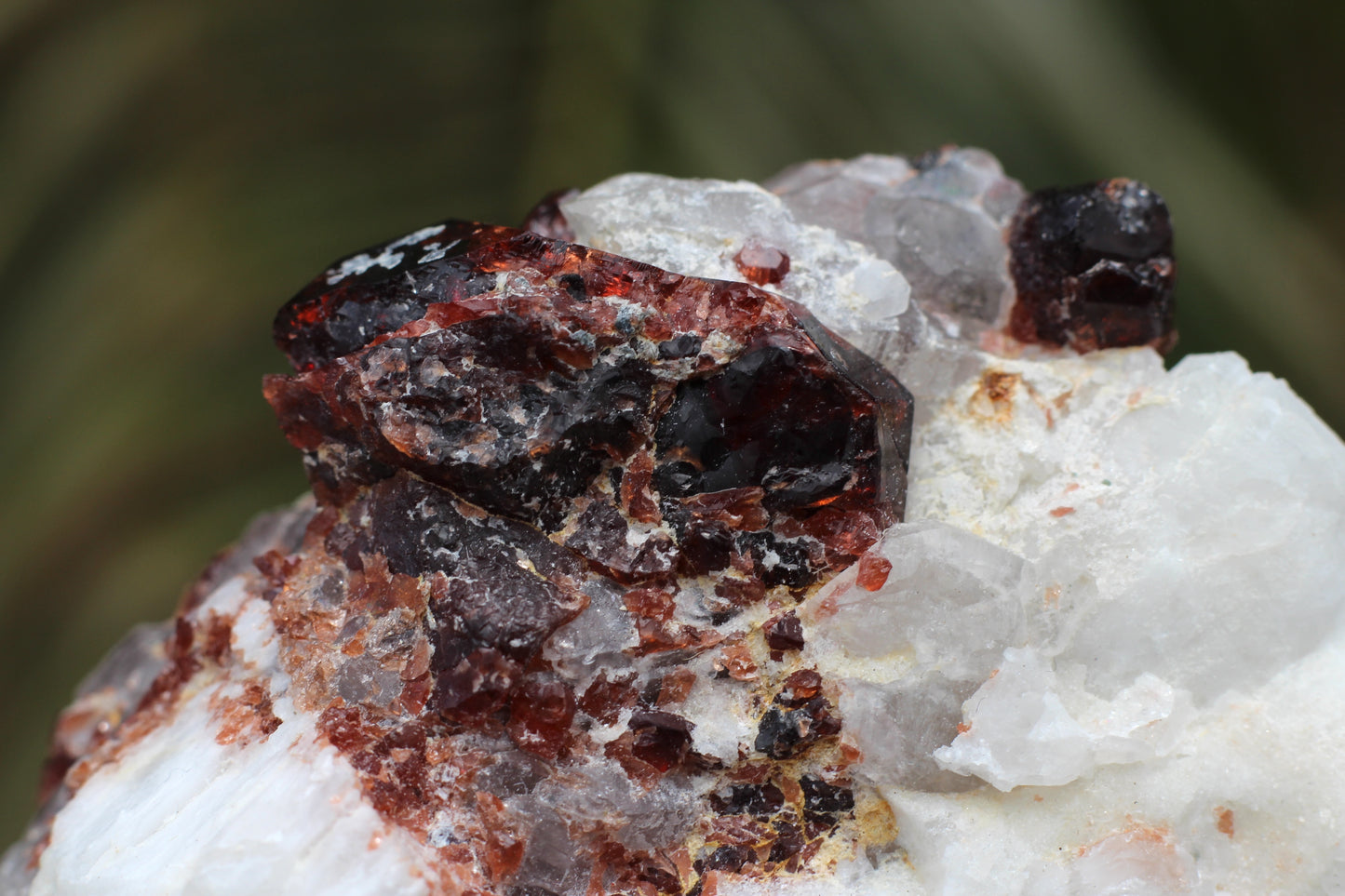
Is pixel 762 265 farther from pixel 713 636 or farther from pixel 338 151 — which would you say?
pixel 338 151

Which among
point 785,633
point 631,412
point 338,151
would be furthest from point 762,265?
point 338,151

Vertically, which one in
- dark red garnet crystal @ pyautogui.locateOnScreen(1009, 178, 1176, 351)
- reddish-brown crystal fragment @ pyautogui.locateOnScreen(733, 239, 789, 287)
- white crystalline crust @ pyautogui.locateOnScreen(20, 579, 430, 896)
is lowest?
white crystalline crust @ pyautogui.locateOnScreen(20, 579, 430, 896)

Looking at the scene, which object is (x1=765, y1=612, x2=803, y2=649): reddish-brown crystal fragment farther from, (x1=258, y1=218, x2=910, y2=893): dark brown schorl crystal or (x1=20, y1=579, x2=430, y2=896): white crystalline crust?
(x1=20, y1=579, x2=430, y2=896): white crystalline crust

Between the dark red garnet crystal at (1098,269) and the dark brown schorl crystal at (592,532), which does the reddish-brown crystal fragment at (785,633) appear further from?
the dark red garnet crystal at (1098,269)

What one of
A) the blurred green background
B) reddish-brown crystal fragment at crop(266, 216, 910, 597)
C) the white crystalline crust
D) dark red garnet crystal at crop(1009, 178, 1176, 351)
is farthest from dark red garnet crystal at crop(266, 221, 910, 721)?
the blurred green background

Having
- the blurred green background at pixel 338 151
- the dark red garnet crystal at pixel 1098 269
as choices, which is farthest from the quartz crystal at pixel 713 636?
the blurred green background at pixel 338 151

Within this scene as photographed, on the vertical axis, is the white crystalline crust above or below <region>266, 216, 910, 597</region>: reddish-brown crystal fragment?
below
